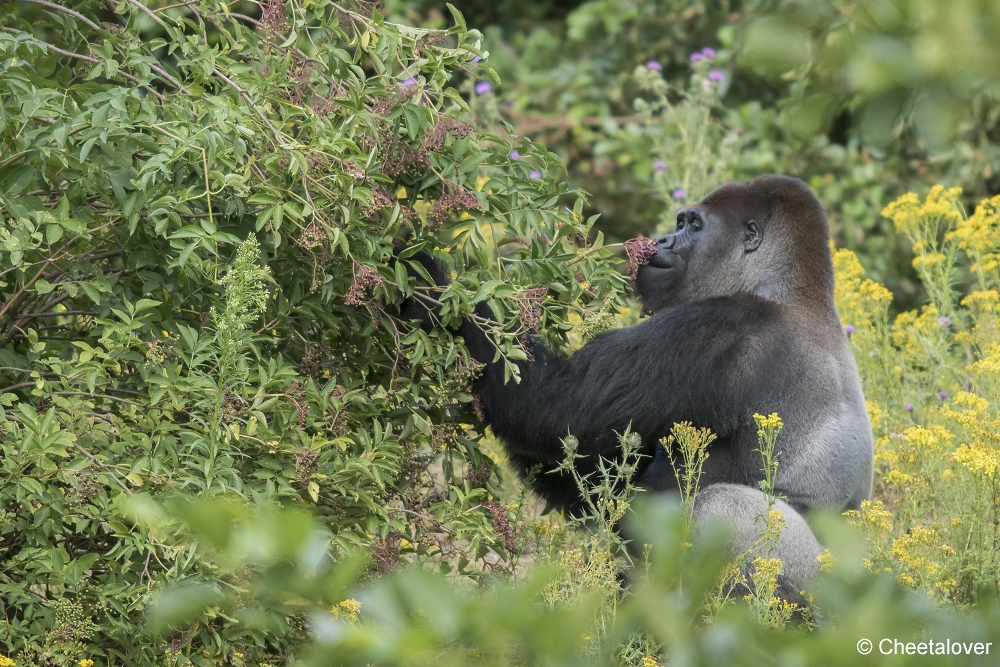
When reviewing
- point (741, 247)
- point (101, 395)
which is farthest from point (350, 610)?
point (741, 247)

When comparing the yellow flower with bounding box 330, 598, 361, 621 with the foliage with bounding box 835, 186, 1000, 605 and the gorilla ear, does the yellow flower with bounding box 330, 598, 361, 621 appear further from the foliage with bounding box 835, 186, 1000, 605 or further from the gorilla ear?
the gorilla ear

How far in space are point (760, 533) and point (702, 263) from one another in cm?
107

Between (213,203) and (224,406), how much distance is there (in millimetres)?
530

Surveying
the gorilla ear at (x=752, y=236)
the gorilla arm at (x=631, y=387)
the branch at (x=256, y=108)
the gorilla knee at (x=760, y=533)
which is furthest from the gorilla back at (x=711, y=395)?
the branch at (x=256, y=108)

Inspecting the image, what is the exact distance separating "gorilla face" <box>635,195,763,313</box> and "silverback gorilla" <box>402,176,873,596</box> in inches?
10.9

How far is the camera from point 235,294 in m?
2.05

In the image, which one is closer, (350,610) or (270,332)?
(350,610)

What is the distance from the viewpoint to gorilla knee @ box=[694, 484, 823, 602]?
2.92 metres

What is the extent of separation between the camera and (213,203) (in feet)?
8.29

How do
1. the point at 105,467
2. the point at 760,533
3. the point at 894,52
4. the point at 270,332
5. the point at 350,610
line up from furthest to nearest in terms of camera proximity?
the point at 760,533 → the point at 270,332 → the point at 105,467 → the point at 350,610 → the point at 894,52

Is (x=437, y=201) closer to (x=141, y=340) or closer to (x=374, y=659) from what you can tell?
(x=141, y=340)

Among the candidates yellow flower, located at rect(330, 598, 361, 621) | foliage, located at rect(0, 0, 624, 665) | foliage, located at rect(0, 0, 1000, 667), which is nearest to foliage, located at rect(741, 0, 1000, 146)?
foliage, located at rect(0, 0, 1000, 667)

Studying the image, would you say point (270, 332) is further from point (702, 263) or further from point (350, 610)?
point (702, 263)

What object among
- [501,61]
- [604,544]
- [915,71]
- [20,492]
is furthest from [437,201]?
[501,61]
